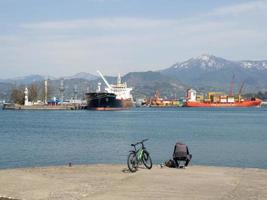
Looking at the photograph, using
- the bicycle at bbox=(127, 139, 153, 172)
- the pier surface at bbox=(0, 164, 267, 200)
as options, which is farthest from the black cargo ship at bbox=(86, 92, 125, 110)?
the pier surface at bbox=(0, 164, 267, 200)

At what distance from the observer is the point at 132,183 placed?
13.6 m

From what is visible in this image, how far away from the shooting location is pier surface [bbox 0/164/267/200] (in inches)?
470

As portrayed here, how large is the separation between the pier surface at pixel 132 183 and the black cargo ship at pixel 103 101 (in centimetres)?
13206

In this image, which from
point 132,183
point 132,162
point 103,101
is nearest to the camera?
point 132,183

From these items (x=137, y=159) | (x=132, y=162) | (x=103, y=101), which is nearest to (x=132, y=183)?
(x=132, y=162)

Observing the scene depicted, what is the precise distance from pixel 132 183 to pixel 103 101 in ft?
462

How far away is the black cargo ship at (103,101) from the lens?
5915 inches

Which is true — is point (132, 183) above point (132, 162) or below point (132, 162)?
below

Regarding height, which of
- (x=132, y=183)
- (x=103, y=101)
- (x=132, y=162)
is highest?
(x=103, y=101)

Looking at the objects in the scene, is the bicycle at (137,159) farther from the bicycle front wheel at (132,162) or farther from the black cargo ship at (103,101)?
the black cargo ship at (103,101)


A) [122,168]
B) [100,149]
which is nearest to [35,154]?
[100,149]

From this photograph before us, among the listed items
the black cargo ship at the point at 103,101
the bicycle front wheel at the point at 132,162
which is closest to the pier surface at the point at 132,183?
the bicycle front wheel at the point at 132,162

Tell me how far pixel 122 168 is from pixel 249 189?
520 centimetres

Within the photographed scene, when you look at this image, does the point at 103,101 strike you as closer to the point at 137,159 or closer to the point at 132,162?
the point at 137,159
